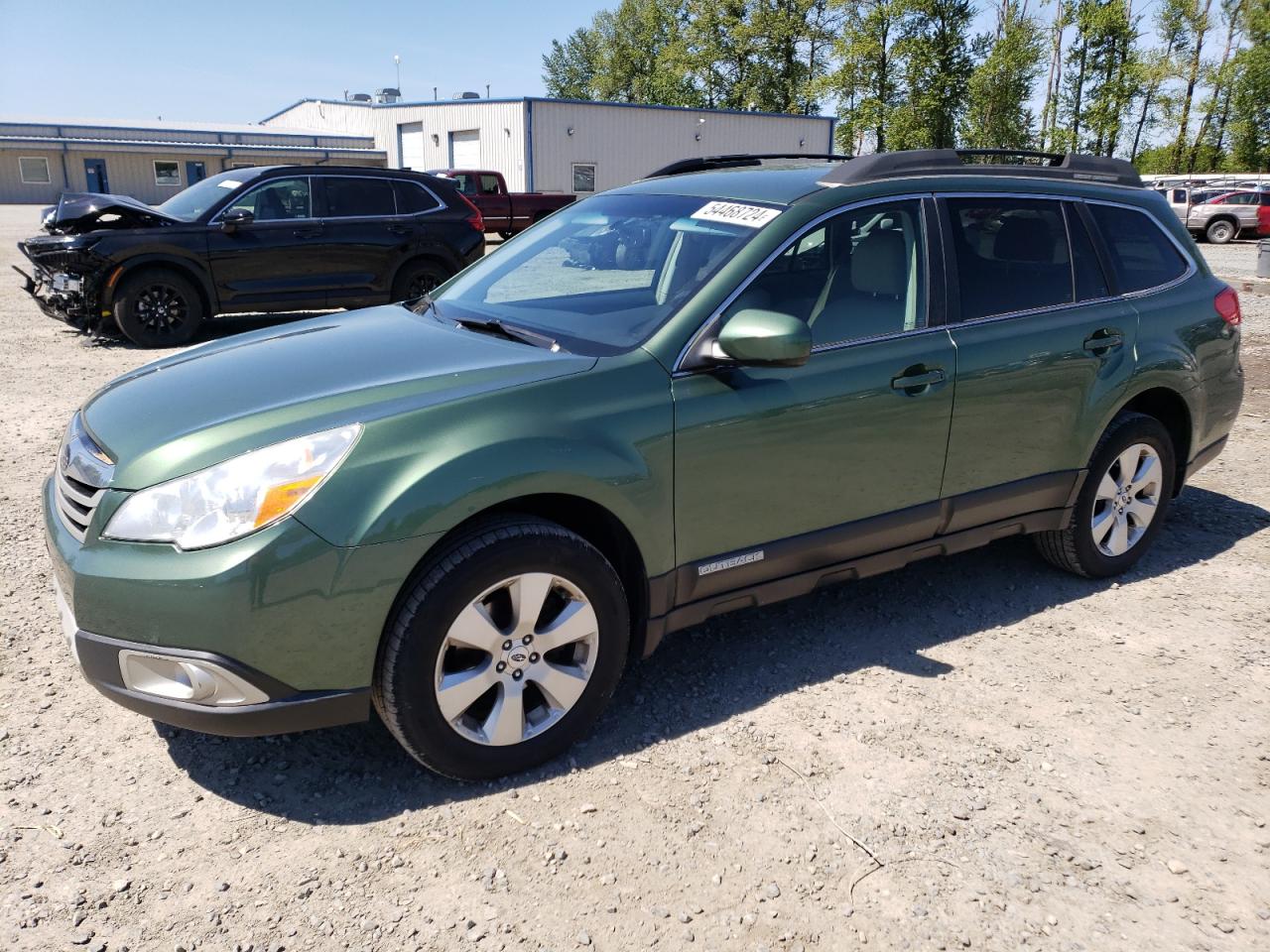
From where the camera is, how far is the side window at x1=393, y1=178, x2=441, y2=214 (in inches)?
429

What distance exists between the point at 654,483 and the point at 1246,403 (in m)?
7.10

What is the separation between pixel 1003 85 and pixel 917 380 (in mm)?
44355

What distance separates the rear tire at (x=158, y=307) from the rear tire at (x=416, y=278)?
6.90ft

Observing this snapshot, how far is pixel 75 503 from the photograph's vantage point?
2680 mm

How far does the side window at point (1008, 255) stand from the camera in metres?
3.67

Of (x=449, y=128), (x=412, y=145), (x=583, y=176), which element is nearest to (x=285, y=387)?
(x=583, y=176)

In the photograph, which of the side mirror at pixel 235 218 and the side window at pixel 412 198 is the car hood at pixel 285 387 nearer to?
the side mirror at pixel 235 218

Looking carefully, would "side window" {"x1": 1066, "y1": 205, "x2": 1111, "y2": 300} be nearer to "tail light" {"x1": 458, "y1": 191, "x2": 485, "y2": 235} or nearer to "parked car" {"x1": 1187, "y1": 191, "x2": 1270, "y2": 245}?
"tail light" {"x1": 458, "y1": 191, "x2": 485, "y2": 235}

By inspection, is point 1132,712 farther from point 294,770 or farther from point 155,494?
point 155,494

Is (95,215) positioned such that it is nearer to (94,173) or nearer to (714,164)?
(714,164)

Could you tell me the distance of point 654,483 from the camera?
2904mm

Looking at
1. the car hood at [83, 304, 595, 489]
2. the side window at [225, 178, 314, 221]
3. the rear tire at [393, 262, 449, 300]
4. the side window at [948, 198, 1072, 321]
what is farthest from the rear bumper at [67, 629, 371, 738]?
the rear tire at [393, 262, 449, 300]

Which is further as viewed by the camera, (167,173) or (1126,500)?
(167,173)

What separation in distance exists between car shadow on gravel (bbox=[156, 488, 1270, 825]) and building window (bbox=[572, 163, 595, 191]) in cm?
3092
